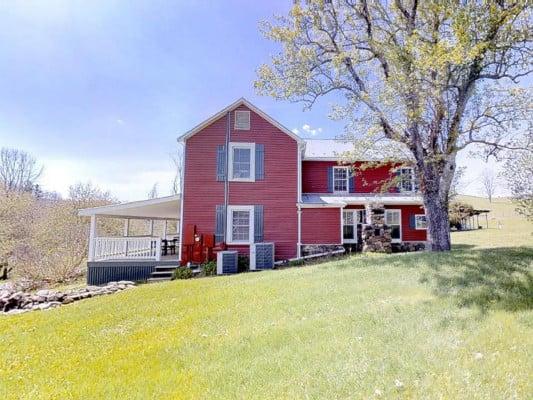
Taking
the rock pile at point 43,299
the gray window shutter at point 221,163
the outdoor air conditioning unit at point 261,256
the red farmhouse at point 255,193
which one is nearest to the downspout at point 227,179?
the red farmhouse at point 255,193

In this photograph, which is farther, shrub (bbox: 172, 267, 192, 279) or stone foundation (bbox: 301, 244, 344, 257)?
stone foundation (bbox: 301, 244, 344, 257)

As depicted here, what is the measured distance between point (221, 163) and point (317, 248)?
5813 millimetres

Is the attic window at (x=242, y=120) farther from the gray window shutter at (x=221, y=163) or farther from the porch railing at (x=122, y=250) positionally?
the porch railing at (x=122, y=250)

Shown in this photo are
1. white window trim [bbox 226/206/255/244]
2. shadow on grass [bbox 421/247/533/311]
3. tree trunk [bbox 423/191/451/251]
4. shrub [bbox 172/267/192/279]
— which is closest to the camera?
shadow on grass [bbox 421/247/533/311]

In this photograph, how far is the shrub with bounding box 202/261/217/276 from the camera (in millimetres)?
13797

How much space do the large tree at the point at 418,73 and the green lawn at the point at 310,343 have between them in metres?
5.27

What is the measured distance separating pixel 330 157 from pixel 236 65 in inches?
269

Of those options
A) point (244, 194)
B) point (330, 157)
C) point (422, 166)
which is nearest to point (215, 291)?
point (244, 194)

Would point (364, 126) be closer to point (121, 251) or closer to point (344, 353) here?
point (344, 353)

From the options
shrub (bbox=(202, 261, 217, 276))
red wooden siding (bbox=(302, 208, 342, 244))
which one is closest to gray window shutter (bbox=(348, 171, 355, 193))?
red wooden siding (bbox=(302, 208, 342, 244))

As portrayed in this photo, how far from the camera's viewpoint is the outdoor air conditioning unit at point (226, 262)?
1350 cm

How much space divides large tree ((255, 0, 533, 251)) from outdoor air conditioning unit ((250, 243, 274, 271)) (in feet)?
17.7

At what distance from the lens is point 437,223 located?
11.7 m

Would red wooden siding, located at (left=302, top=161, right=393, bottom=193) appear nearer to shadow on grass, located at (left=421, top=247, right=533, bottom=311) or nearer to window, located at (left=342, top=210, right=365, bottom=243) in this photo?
window, located at (left=342, top=210, right=365, bottom=243)
